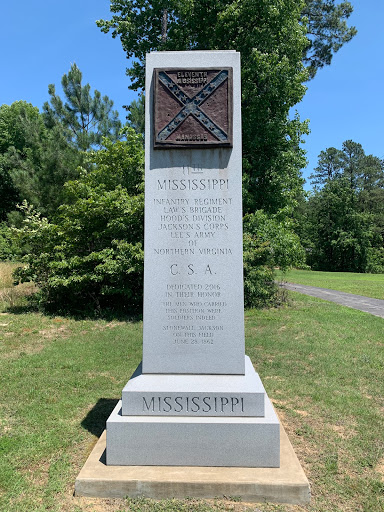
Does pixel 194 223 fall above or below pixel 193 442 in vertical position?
above

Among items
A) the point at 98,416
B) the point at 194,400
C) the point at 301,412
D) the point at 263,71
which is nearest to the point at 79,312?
the point at 98,416

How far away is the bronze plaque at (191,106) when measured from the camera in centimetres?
356

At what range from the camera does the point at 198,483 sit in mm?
2914

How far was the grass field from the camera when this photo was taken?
9.68 feet

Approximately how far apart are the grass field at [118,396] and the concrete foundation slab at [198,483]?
2.8 inches

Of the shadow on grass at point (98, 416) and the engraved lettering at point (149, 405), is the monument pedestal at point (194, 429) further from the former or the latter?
the shadow on grass at point (98, 416)

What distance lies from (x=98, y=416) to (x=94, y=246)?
23.7ft

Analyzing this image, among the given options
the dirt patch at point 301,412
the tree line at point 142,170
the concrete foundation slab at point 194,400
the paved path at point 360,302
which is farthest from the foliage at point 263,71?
the concrete foundation slab at point 194,400

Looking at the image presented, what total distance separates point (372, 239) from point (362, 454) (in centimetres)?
4844

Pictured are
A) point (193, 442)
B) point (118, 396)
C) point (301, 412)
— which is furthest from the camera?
point (118, 396)

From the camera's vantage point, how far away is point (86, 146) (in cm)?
2072

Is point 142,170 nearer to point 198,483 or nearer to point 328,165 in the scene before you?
point 198,483

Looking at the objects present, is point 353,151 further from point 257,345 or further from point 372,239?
point 257,345

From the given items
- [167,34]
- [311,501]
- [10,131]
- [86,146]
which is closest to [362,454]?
[311,501]
